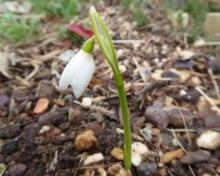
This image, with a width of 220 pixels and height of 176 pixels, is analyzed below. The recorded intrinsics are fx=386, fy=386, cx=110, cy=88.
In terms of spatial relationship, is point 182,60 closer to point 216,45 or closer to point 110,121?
point 216,45

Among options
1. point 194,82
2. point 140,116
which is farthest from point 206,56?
point 140,116

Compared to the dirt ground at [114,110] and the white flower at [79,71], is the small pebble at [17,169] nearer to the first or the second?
the dirt ground at [114,110]

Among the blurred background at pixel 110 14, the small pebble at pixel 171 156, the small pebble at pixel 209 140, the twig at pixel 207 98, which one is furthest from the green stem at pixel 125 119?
the blurred background at pixel 110 14

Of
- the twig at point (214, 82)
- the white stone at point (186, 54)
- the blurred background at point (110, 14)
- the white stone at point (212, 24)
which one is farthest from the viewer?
the white stone at point (212, 24)

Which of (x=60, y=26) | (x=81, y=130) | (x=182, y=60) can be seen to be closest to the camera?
(x=81, y=130)

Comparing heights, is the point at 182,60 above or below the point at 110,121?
above

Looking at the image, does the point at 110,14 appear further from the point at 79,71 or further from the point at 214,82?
the point at 79,71

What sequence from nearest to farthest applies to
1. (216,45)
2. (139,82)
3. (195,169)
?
A: 1. (195,169)
2. (139,82)
3. (216,45)

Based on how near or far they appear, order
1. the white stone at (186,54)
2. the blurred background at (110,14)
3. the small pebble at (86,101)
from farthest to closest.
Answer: the blurred background at (110,14), the white stone at (186,54), the small pebble at (86,101)
